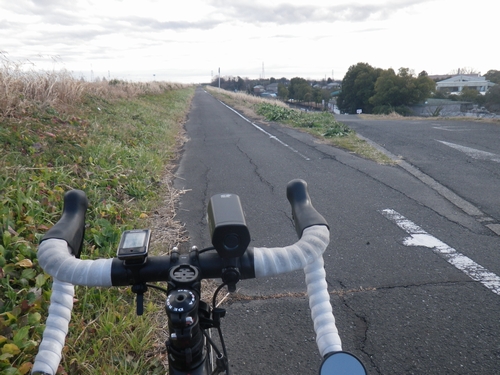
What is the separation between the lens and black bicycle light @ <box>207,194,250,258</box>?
1075mm

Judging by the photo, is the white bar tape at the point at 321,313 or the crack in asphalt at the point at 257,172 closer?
the white bar tape at the point at 321,313

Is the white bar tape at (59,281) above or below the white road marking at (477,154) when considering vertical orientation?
above

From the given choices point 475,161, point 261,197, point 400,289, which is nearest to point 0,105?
point 261,197

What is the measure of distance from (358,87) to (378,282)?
5676 centimetres

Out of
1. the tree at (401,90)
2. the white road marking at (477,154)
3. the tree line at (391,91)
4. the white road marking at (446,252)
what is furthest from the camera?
the tree at (401,90)

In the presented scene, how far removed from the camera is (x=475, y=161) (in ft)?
28.3

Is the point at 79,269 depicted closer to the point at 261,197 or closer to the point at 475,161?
the point at 261,197

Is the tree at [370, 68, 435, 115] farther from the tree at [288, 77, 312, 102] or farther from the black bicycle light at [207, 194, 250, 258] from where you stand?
the black bicycle light at [207, 194, 250, 258]

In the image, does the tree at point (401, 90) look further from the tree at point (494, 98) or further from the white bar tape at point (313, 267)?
the white bar tape at point (313, 267)

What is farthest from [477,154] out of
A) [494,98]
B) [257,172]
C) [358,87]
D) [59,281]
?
[358,87]

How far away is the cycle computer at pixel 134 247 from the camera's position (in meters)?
1.13

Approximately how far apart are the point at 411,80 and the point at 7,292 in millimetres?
48951

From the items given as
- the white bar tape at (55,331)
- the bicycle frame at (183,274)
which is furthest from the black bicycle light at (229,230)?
the white bar tape at (55,331)

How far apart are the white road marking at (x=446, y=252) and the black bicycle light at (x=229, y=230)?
10.6ft
